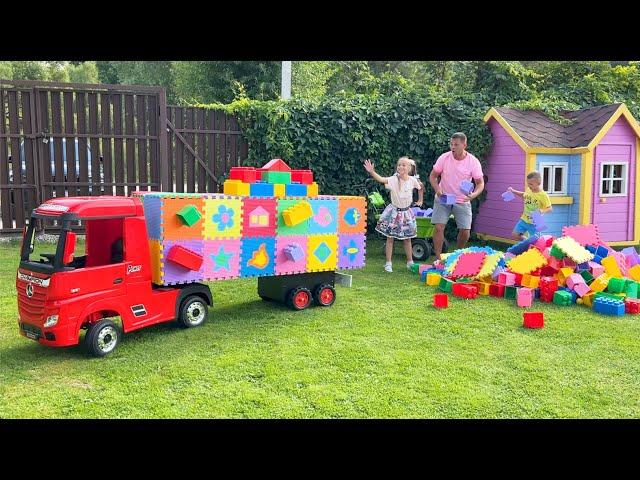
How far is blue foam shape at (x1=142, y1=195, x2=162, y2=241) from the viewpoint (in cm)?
545

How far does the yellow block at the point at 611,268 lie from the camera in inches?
286

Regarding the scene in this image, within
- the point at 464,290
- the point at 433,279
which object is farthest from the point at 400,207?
the point at 464,290

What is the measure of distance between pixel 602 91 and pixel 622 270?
7.35 metres

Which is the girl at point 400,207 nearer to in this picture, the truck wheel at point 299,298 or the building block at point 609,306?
the truck wheel at point 299,298

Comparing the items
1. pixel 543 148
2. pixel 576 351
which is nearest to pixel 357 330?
pixel 576 351

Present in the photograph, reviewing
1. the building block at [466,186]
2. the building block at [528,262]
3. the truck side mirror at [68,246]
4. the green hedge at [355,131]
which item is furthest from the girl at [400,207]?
the truck side mirror at [68,246]

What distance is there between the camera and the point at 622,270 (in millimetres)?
7371

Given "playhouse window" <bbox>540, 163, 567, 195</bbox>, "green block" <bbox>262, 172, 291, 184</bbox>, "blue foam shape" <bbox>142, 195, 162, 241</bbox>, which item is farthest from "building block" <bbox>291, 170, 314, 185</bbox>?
"playhouse window" <bbox>540, 163, 567, 195</bbox>

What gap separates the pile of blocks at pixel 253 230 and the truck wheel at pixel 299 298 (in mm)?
217

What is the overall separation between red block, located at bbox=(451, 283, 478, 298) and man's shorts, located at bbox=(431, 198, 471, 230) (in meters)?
2.08

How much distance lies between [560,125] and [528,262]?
4.59m

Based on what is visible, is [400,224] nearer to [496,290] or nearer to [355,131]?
[496,290]

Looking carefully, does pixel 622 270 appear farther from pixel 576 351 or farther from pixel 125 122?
pixel 125 122

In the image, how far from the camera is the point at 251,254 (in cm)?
610
